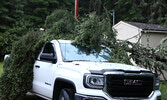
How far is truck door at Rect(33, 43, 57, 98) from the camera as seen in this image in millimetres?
6484

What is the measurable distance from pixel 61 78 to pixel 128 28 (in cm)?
1195

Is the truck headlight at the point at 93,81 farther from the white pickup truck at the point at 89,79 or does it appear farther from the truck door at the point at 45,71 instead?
the truck door at the point at 45,71

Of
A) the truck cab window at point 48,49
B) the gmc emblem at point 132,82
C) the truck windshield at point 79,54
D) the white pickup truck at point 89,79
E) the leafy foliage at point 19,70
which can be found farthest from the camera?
the leafy foliage at point 19,70

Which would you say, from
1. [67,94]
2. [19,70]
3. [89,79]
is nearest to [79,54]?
[67,94]

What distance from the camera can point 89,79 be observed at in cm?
514

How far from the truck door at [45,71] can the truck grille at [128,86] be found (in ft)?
5.51

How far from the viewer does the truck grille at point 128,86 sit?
5.15 metres

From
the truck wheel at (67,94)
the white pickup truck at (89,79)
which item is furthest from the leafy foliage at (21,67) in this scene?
the truck wheel at (67,94)

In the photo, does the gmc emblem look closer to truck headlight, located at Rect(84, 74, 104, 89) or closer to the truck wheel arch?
truck headlight, located at Rect(84, 74, 104, 89)

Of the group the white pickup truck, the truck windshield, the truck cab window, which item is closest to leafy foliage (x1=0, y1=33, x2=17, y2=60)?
the truck cab window

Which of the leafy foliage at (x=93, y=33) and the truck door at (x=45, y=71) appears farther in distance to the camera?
the leafy foliage at (x=93, y=33)

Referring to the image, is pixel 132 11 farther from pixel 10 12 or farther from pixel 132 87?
pixel 132 87

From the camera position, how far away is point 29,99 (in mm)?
8758

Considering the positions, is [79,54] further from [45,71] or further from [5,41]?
[5,41]
